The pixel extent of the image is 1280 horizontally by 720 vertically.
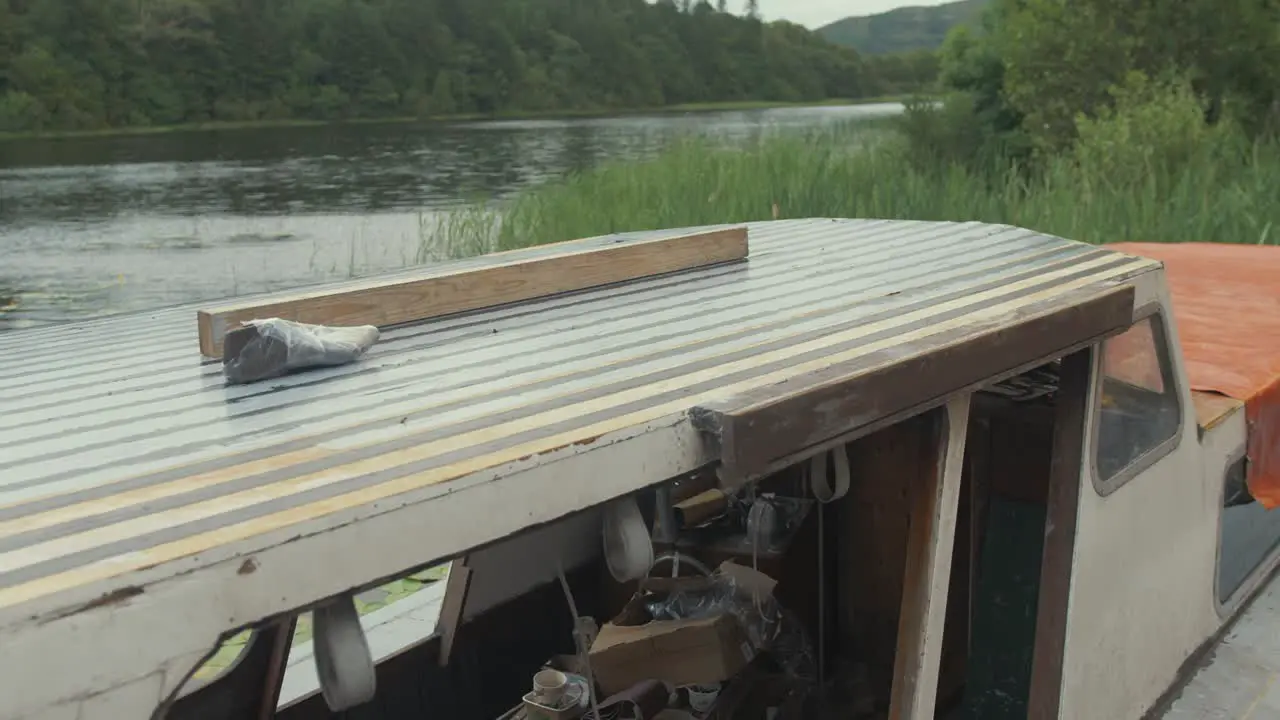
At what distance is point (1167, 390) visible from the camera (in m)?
3.42

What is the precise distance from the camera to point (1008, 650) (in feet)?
11.2

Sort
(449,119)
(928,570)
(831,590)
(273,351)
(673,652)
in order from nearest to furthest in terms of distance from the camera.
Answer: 1. (273,351)
2. (928,570)
3. (673,652)
4. (831,590)
5. (449,119)

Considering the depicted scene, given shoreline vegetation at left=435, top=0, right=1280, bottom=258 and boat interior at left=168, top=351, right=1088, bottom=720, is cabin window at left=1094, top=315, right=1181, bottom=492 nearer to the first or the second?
boat interior at left=168, top=351, right=1088, bottom=720

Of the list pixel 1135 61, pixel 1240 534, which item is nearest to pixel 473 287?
pixel 1240 534

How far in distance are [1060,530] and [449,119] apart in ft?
170

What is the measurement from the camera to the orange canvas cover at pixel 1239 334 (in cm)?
402

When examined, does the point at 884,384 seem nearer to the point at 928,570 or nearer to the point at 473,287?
the point at 928,570

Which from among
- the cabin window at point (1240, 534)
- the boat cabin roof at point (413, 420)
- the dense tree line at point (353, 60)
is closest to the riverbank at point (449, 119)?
the dense tree line at point (353, 60)

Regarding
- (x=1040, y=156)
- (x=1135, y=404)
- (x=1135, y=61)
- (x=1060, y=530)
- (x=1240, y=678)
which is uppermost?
(x=1135, y=61)

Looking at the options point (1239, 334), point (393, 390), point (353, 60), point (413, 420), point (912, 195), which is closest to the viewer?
point (413, 420)

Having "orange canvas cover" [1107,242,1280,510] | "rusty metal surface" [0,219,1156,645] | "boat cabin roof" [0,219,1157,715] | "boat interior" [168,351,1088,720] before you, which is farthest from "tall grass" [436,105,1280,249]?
"boat cabin roof" [0,219,1157,715]

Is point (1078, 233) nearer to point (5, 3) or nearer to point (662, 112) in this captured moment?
point (5, 3)

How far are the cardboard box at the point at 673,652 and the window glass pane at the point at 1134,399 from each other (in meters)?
1.00

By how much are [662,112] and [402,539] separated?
2414 inches
